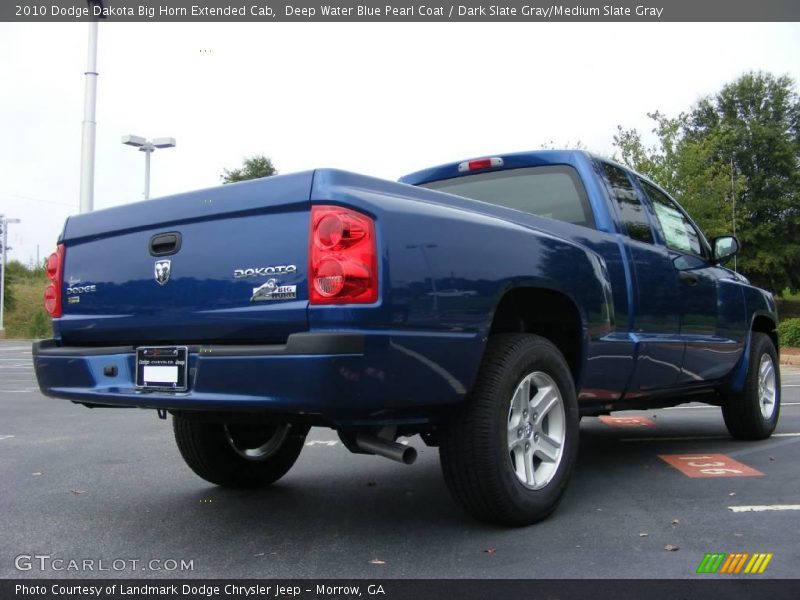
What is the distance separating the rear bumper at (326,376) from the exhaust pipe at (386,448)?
155mm

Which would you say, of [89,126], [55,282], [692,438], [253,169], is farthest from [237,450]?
[253,169]

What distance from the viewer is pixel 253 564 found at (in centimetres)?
296

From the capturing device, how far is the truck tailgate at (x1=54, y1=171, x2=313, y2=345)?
2830 millimetres

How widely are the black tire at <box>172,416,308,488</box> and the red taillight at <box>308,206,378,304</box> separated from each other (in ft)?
4.85

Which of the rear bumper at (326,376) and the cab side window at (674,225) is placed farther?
the cab side window at (674,225)

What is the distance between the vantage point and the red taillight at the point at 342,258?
2.71 meters

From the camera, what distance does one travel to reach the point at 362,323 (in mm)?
2684

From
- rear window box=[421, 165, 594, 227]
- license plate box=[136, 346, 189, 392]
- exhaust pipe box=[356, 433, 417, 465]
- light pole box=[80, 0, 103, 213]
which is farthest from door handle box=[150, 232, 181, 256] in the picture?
light pole box=[80, 0, 103, 213]

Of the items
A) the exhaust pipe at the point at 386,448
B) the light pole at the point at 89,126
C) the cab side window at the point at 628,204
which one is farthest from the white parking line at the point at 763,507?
the light pole at the point at 89,126

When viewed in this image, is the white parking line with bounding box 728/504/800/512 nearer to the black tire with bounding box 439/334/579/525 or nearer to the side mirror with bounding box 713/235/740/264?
the black tire with bounding box 439/334/579/525

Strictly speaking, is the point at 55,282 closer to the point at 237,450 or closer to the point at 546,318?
the point at 237,450

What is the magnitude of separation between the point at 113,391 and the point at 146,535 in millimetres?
739

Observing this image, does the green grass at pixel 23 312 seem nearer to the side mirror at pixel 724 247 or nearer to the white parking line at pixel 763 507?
the side mirror at pixel 724 247
